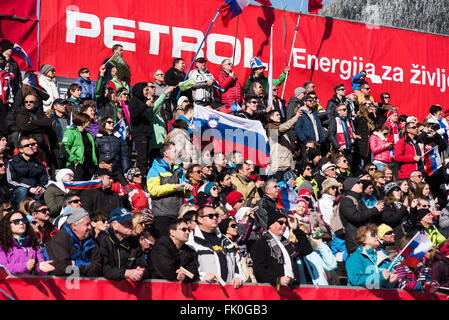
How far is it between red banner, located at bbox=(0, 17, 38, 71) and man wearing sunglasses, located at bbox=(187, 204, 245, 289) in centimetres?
723

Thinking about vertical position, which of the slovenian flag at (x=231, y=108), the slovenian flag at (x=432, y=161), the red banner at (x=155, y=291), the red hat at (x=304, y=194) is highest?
the slovenian flag at (x=231, y=108)

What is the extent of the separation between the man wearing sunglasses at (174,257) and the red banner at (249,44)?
799cm

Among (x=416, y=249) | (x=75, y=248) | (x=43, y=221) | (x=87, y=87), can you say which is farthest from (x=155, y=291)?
(x=87, y=87)

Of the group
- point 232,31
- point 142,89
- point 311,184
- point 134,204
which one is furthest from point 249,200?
point 232,31

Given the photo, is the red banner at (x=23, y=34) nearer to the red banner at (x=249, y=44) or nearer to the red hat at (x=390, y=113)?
the red banner at (x=249, y=44)

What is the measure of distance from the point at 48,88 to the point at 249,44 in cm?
550

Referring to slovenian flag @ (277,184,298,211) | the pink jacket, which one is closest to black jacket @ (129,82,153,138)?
slovenian flag @ (277,184,298,211)

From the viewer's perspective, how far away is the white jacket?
14.5 m

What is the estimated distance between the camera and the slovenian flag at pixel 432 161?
16484 mm

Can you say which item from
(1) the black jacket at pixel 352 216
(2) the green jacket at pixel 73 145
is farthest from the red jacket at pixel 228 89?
(1) the black jacket at pixel 352 216

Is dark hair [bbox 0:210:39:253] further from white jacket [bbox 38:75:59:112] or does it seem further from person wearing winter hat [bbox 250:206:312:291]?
white jacket [bbox 38:75:59:112]

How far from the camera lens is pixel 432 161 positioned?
16.5m

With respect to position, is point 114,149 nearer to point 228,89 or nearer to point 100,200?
point 100,200
